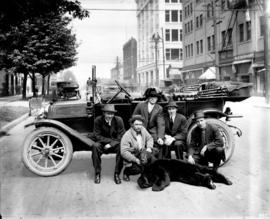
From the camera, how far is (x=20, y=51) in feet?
104

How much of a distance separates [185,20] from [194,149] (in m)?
52.0

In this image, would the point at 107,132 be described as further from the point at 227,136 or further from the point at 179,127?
the point at 227,136

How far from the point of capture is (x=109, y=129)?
20.5ft

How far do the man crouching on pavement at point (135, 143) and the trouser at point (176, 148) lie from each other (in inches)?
20.0

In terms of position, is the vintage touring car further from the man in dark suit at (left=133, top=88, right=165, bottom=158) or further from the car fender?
the man in dark suit at (left=133, top=88, right=165, bottom=158)

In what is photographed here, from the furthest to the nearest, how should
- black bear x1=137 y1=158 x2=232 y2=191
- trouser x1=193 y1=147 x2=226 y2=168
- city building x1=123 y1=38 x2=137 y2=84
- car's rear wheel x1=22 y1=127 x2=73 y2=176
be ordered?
city building x1=123 y1=38 x2=137 y2=84 → car's rear wheel x1=22 y1=127 x2=73 y2=176 → trouser x1=193 y1=147 x2=226 y2=168 → black bear x1=137 y1=158 x2=232 y2=191

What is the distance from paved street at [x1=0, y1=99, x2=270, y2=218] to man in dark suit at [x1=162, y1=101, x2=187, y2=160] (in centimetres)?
80

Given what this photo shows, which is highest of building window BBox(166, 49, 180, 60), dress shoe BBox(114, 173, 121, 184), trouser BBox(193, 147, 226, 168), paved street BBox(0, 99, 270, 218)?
building window BBox(166, 49, 180, 60)

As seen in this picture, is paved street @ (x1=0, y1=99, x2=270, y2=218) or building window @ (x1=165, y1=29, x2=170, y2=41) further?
building window @ (x1=165, y1=29, x2=170, y2=41)

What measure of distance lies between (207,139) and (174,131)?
65 centimetres

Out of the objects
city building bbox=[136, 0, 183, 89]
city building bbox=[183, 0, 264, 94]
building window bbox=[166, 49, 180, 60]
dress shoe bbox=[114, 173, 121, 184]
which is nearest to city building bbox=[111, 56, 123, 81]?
city building bbox=[136, 0, 183, 89]

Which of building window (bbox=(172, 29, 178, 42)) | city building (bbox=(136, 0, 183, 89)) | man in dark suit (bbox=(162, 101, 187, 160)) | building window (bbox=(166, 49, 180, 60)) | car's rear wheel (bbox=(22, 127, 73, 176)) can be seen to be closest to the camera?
car's rear wheel (bbox=(22, 127, 73, 176))

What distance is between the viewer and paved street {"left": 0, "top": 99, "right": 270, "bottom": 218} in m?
4.39

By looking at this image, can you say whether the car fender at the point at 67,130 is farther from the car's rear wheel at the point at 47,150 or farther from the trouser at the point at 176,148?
the trouser at the point at 176,148
